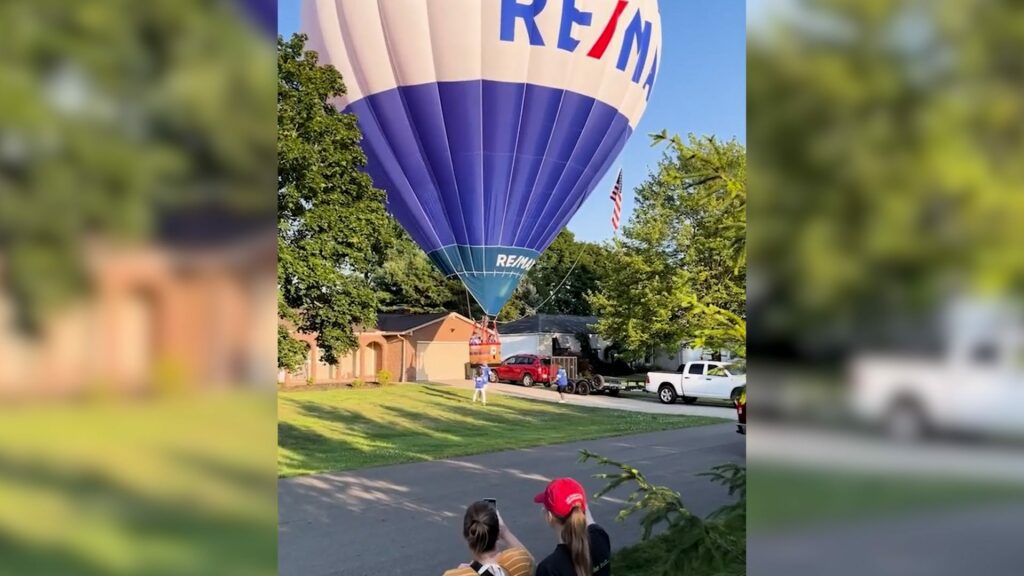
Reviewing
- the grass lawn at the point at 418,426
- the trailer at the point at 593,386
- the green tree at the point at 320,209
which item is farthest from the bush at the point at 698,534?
the trailer at the point at 593,386

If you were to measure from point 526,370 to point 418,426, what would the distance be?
1327 centimetres

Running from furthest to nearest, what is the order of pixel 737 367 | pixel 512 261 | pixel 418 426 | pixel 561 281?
pixel 561 281
pixel 418 426
pixel 512 261
pixel 737 367

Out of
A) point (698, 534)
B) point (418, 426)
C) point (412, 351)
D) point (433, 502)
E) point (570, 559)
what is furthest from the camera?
point (412, 351)

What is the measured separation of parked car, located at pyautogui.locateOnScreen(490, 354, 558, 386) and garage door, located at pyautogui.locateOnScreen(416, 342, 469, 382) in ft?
11.4
